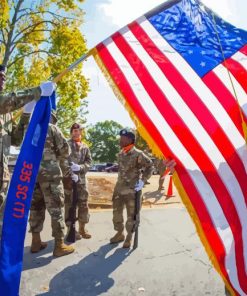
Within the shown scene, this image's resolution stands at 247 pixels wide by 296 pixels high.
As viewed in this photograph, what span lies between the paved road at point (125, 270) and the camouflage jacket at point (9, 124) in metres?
1.43

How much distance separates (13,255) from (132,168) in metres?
3.23

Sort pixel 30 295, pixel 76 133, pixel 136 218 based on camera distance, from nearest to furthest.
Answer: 1. pixel 30 295
2. pixel 136 218
3. pixel 76 133

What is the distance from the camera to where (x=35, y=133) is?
2.82m

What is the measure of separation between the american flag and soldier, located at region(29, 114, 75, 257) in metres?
2.13

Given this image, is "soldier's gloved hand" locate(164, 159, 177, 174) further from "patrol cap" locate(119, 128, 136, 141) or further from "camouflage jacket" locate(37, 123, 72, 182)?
"patrol cap" locate(119, 128, 136, 141)

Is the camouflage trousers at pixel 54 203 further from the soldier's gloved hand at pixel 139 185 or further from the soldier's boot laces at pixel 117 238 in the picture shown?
the soldier's gloved hand at pixel 139 185

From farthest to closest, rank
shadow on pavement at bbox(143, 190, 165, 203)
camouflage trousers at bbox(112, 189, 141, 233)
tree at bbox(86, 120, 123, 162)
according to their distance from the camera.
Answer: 1. tree at bbox(86, 120, 123, 162)
2. shadow on pavement at bbox(143, 190, 165, 203)
3. camouflage trousers at bbox(112, 189, 141, 233)

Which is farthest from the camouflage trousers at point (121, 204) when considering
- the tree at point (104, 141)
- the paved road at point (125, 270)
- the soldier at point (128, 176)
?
the tree at point (104, 141)

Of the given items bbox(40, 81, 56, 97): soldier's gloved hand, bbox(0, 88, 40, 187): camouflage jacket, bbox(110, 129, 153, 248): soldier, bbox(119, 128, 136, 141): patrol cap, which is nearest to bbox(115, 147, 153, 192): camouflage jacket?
bbox(110, 129, 153, 248): soldier

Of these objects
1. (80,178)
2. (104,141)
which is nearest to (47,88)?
(80,178)

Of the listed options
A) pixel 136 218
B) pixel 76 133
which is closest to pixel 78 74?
pixel 76 133

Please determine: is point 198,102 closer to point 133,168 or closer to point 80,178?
point 133,168

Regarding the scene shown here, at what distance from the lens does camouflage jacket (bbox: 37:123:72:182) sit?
4934 mm

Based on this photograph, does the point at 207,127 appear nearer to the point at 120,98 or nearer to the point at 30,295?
the point at 120,98
